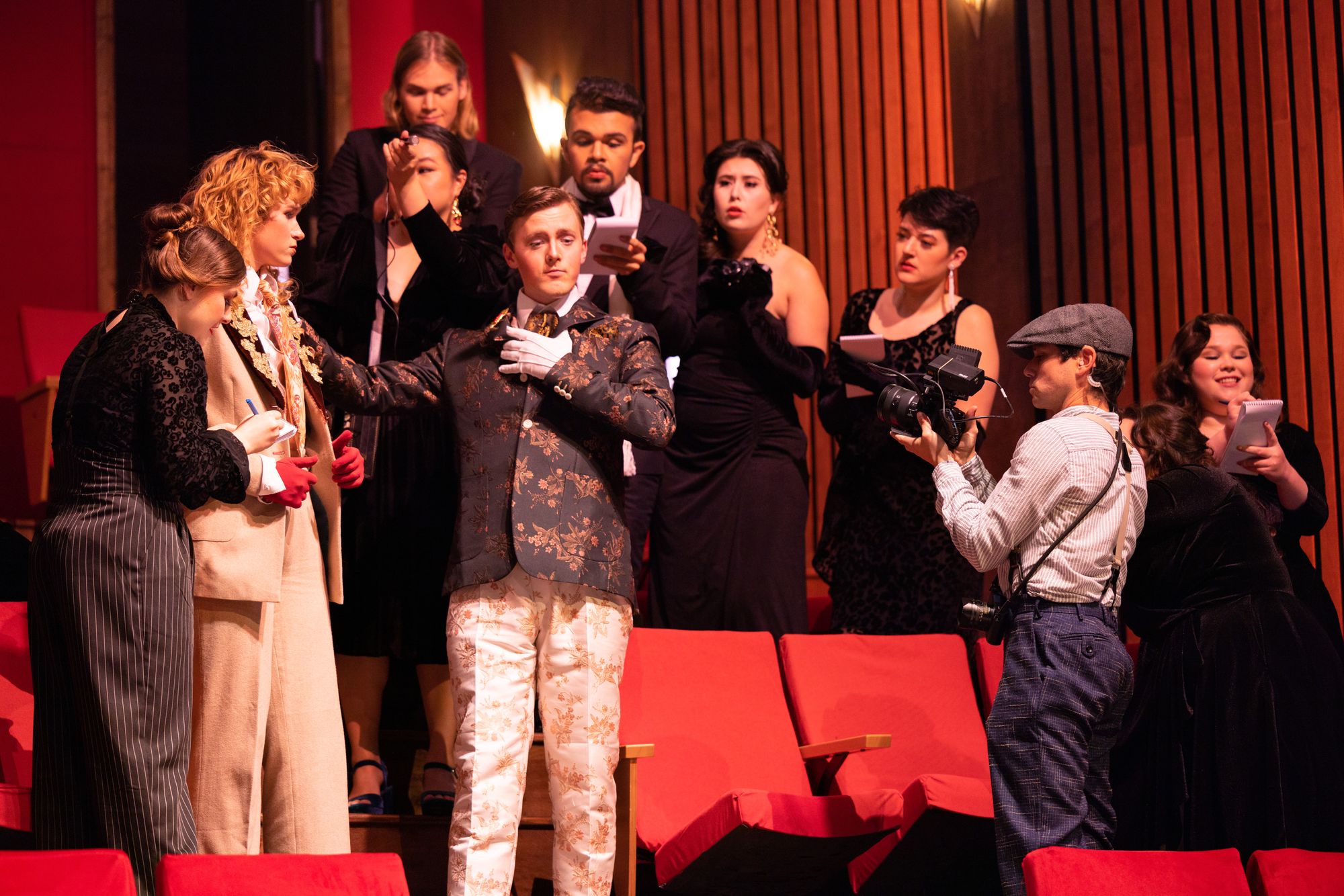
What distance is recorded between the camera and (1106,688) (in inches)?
98.0

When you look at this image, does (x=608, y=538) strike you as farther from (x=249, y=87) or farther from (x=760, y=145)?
(x=249, y=87)

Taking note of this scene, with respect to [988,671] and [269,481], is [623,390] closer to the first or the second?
[269,481]

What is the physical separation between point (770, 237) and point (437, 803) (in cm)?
180

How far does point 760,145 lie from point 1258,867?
233cm

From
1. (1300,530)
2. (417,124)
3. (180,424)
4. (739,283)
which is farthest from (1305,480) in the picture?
(180,424)

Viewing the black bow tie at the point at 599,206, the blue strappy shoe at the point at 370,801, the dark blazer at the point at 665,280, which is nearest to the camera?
the blue strappy shoe at the point at 370,801

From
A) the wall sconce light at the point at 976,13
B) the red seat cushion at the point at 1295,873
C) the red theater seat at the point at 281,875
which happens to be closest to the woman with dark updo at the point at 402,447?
the red theater seat at the point at 281,875

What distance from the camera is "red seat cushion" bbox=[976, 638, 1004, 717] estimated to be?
3.62m

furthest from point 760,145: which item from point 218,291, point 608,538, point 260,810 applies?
point 260,810

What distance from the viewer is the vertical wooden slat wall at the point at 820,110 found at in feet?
17.1

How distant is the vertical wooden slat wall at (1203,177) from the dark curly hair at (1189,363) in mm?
624

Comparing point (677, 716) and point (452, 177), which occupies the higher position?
point (452, 177)

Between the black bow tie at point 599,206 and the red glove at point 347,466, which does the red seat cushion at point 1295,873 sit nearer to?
the red glove at point 347,466

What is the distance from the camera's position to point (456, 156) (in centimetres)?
342
